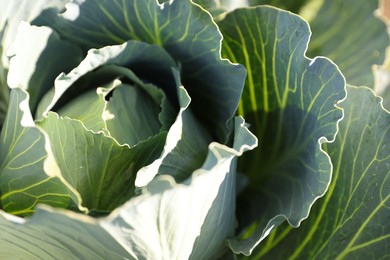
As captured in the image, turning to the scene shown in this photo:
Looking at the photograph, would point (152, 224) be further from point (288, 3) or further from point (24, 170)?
point (288, 3)

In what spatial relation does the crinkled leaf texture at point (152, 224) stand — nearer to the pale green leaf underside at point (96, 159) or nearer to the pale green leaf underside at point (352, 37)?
the pale green leaf underside at point (96, 159)

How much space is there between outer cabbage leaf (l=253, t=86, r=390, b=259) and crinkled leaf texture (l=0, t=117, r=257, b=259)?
16 centimetres

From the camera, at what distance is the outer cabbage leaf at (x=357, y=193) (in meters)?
0.78

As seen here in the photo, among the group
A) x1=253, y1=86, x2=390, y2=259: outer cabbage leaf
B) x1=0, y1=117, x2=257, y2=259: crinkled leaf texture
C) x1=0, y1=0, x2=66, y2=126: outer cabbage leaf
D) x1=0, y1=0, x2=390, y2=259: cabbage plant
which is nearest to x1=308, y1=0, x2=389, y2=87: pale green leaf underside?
x1=0, y1=0, x2=390, y2=259: cabbage plant

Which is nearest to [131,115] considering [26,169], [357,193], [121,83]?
[121,83]

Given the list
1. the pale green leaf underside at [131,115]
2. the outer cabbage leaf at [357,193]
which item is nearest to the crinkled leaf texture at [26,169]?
the pale green leaf underside at [131,115]

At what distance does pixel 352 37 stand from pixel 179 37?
32 cm

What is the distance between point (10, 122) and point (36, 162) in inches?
3.5

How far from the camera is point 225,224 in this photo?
2.64 ft

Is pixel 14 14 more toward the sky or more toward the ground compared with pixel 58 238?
more toward the sky

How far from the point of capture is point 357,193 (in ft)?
2.65

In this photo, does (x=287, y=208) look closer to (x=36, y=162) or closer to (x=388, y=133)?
(x=388, y=133)

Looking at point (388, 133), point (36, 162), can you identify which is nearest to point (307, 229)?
point (388, 133)

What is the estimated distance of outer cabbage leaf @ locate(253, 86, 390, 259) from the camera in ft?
2.55
